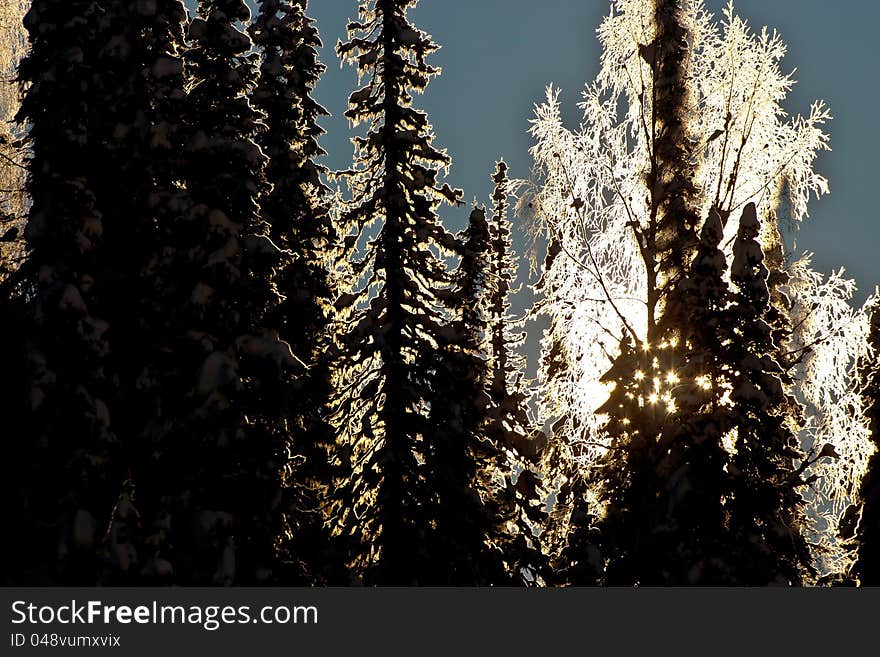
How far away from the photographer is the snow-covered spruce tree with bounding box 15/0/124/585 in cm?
1736

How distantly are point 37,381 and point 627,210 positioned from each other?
11.9m

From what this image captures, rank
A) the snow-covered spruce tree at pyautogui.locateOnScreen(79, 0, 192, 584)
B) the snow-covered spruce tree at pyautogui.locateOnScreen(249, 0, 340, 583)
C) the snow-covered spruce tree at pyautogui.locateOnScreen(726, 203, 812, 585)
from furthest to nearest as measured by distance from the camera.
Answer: the snow-covered spruce tree at pyautogui.locateOnScreen(249, 0, 340, 583) → the snow-covered spruce tree at pyautogui.locateOnScreen(79, 0, 192, 584) → the snow-covered spruce tree at pyautogui.locateOnScreen(726, 203, 812, 585)

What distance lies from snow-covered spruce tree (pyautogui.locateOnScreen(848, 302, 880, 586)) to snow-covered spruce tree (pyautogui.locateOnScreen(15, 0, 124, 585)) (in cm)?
1855

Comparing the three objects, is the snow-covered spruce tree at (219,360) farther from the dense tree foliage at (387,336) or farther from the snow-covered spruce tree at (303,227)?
the snow-covered spruce tree at (303,227)

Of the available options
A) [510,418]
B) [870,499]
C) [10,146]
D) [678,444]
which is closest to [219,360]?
[10,146]

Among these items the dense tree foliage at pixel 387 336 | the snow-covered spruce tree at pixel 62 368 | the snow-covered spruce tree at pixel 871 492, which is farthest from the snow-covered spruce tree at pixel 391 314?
the snow-covered spruce tree at pixel 871 492

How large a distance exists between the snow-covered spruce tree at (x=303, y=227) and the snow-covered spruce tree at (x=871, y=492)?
1380 cm

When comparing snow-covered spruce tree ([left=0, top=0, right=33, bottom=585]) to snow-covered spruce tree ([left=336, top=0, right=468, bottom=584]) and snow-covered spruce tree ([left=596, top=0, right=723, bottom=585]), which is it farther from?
snow-covered spruce tree ([left=596, top=0, right=723, bottom=585])

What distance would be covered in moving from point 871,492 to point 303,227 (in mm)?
17501

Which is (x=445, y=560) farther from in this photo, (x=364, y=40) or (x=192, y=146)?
(x=364, y=40)

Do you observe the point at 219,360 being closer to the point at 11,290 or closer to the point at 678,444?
the point at 11,290

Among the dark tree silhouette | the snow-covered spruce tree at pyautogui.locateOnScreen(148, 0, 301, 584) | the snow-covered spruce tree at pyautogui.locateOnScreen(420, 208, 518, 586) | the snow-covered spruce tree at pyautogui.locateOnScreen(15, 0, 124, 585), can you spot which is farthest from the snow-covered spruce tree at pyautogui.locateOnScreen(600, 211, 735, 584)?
the snow-covered spruce tree at pyautogui.locateOnScreen(15, 0, 124, 585)

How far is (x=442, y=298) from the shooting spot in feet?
75.8

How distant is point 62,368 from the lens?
17703 millimetres
